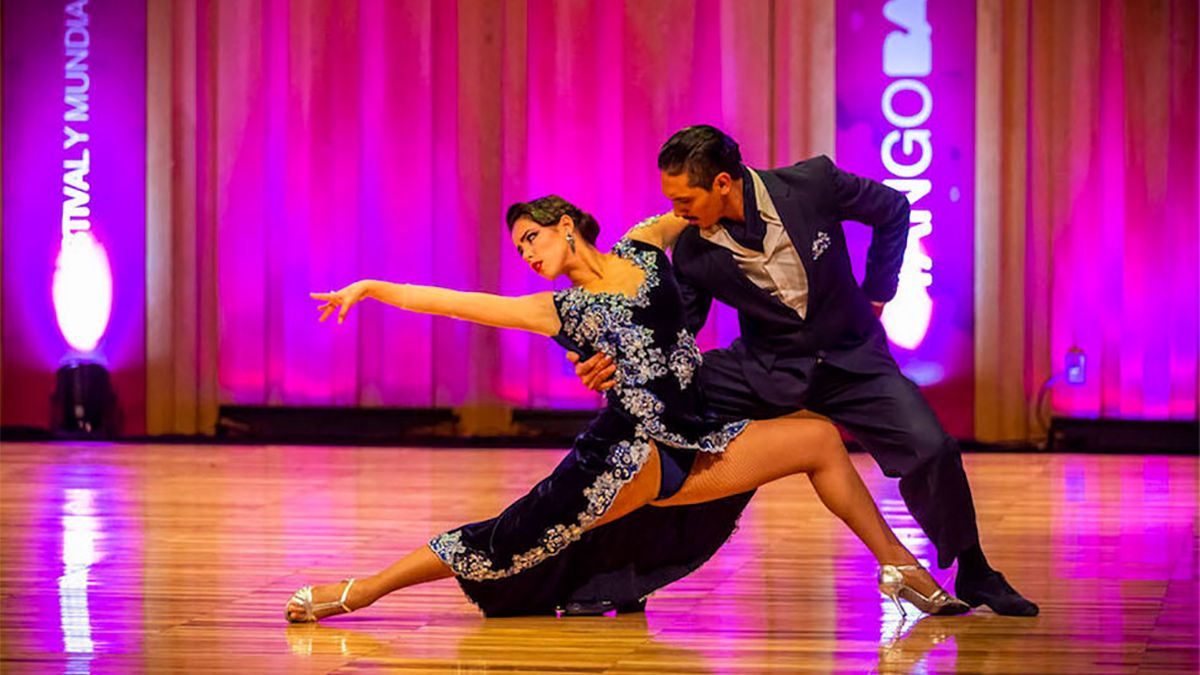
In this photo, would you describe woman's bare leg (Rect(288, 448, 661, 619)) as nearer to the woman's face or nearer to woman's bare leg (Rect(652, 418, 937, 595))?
woman's bare leg (Rect(652, 418, 937, 595))

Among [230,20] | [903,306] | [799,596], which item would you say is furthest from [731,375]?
[230,20]

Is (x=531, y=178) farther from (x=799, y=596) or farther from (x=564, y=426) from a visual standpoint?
(x=799, y=596)

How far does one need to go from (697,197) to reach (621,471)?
1.93 ft

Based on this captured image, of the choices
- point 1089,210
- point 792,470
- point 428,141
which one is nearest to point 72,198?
point 428,141

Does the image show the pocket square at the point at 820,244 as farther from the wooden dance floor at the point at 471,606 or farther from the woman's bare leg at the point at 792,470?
the wooden dance floor at the point at 471,606

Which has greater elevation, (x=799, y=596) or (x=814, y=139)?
(x=814, y=139)

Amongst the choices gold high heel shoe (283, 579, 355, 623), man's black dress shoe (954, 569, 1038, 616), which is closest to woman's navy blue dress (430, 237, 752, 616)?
gold high heel shoe (283, 579, 355, 623)

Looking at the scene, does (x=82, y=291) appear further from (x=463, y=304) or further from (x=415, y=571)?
(x=463, y=304)

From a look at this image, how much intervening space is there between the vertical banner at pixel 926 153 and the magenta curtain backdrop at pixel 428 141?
20cm

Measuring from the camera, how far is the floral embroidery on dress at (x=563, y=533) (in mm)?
3818

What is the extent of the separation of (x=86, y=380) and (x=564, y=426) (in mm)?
2220

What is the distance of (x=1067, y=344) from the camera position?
26.3 feet

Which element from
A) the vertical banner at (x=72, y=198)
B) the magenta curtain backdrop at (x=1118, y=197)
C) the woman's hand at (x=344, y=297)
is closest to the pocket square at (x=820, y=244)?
the woman's hand at (x=344, y=297)

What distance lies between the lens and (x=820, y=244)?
3961 millimetres
